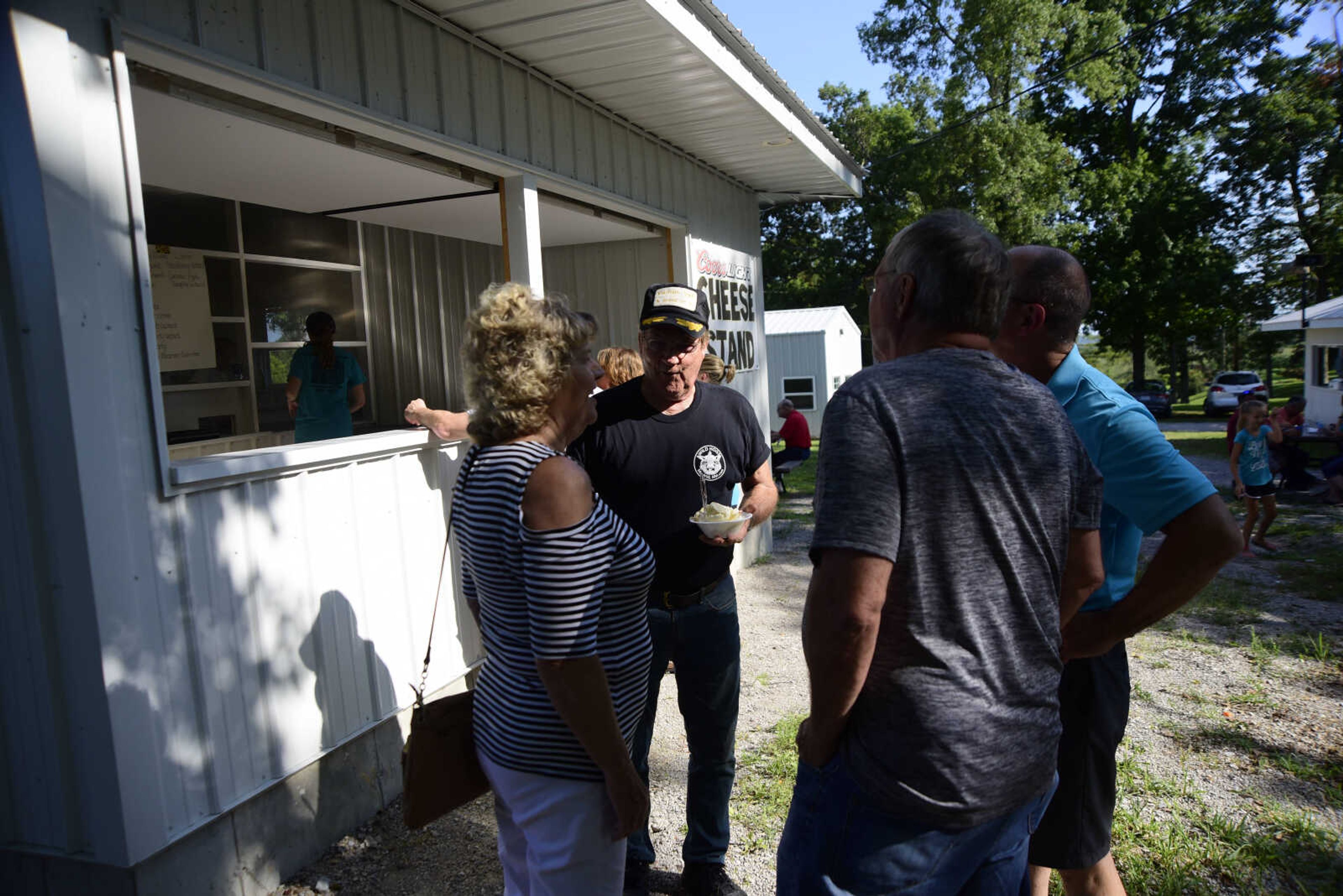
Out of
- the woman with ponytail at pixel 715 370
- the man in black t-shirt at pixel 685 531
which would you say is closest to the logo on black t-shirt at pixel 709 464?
the man in black t-shirt at pixel 685 531

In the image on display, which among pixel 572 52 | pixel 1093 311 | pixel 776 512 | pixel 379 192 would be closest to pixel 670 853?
pixel 572 52

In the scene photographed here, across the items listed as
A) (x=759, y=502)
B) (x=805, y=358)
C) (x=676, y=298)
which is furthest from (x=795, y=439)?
(x=676, y=298)

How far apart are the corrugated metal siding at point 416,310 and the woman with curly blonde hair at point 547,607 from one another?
5.77 meters

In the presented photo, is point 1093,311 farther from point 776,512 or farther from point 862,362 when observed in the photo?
point 776,512

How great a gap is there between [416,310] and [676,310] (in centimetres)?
539

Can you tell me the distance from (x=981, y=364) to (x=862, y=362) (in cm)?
3572

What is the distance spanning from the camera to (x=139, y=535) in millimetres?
2641

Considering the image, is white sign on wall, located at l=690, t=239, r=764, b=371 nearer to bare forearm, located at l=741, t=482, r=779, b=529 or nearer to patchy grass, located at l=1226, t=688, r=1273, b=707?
bare forearm, located at l=741, t=482, r=779, b=529

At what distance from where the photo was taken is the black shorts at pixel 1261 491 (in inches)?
334

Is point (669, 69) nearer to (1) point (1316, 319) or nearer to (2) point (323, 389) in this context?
(2) point (323, 389)

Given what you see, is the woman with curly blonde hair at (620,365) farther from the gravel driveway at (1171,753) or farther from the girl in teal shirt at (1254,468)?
the girl in teal shirt at (1254,468)

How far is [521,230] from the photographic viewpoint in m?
4.71

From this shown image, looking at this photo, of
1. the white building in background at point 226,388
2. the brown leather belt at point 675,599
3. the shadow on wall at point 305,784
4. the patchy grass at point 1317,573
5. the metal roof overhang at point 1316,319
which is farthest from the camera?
the metal roof overhang at point 1316,319

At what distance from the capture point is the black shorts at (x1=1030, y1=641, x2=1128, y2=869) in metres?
2.09
